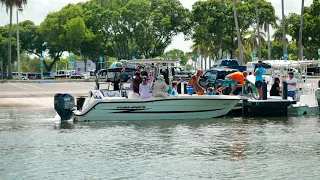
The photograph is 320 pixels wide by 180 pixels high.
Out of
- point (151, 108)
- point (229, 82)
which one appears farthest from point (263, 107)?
point (151, 108)

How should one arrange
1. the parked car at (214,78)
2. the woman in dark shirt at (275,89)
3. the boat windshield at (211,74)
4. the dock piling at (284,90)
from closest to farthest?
the dock piling at (284,90)
the woman in dark shirt at (275,89)
the parked car at (214,78)
the boat windshield at (211,74)

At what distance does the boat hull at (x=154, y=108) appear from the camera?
28.0 m

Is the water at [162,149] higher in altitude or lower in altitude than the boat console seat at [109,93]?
lower

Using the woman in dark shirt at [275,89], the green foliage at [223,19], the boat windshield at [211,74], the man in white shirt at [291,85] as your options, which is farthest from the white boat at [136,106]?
the green foliage at [223,19]

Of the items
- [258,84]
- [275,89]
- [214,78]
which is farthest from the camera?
[214,78]

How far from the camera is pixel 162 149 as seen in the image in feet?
71.1

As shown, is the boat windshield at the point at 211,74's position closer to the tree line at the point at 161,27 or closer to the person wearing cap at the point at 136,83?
the person wearing cap at the point at 136,83

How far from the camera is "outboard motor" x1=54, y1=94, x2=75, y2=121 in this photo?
2814 centimetres

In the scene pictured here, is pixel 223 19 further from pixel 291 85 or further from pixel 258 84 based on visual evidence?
pixel 258 84

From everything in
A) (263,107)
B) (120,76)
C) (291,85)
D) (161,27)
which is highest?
(161,27)

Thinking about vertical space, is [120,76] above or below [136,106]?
above

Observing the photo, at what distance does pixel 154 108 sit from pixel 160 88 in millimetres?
991

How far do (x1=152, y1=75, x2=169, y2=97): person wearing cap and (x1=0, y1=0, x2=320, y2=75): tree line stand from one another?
51347 millimetres

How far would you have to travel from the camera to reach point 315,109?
3170 cm
